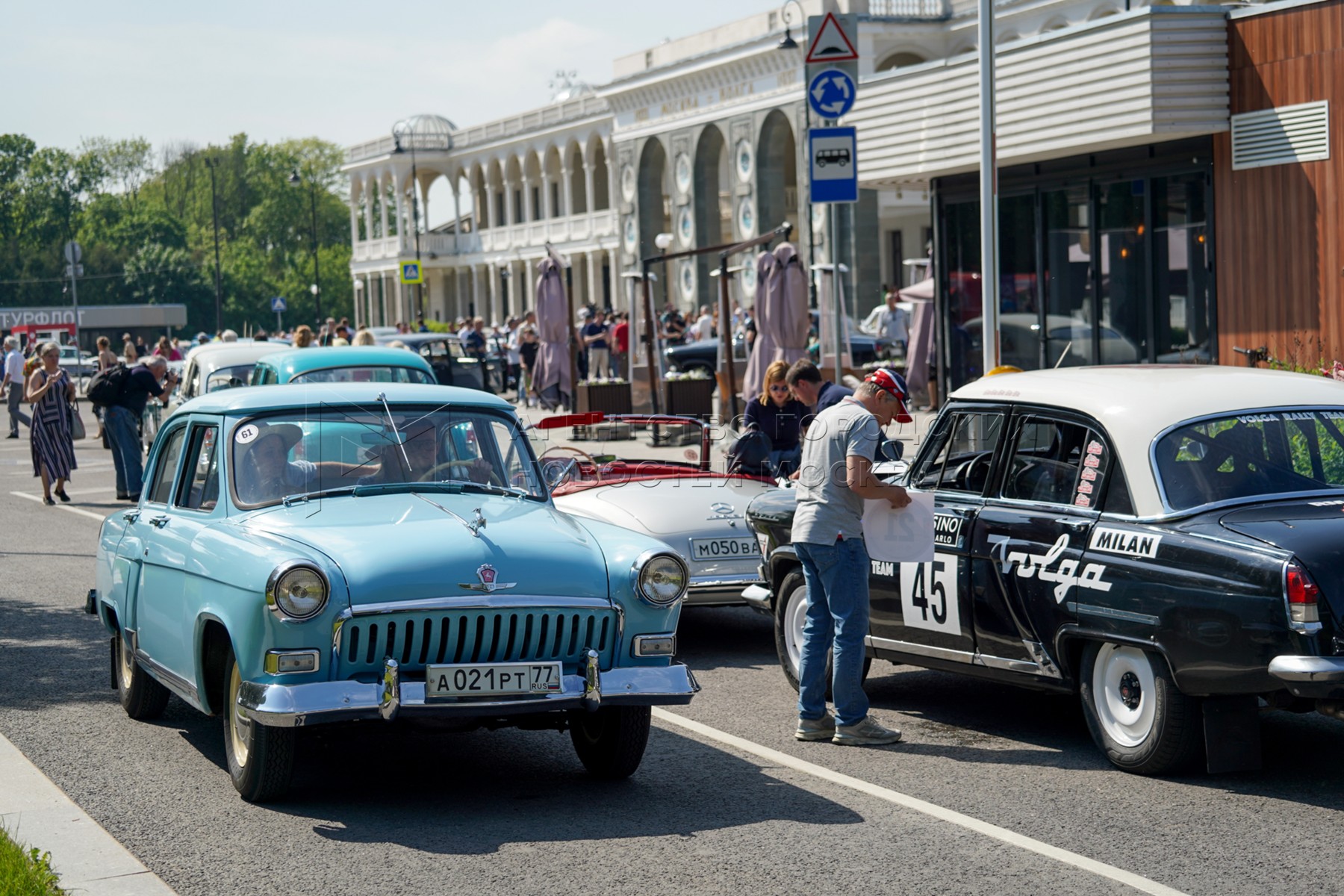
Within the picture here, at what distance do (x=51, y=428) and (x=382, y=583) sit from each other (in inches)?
618

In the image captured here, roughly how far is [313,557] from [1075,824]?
3012 millimetres

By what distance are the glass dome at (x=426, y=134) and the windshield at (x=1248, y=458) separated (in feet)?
317

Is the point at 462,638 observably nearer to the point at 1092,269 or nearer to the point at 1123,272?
the point at 1123,272

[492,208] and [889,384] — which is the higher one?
[492,208]

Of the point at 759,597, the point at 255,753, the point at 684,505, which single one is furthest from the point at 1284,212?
the point at 255,753

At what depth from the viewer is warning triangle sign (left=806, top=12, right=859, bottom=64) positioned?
14.6 m

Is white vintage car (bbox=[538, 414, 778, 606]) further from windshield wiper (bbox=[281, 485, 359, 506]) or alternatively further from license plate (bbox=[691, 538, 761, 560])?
windshield wiper (bbox=[281, 485, 359, 506])

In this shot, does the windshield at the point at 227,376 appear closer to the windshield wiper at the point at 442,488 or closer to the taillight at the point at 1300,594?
the windshield wiper at the point at 442,488

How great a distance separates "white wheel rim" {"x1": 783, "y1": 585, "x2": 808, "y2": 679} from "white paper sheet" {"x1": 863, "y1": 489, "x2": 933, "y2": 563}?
4.18 ft

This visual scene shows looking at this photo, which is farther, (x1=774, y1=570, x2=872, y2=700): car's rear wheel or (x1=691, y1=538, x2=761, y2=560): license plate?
(x1=691, y1=538, x2=761, y2=560): license plate

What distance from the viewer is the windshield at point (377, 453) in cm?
761

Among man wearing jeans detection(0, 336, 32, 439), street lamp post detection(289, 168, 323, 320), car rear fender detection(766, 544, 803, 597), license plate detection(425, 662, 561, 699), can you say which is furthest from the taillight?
street lamp post detection(289, 168, 323, 320)

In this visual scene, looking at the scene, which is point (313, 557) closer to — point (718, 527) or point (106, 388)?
point (718, 527)

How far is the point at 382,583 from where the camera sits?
6.50 meters
